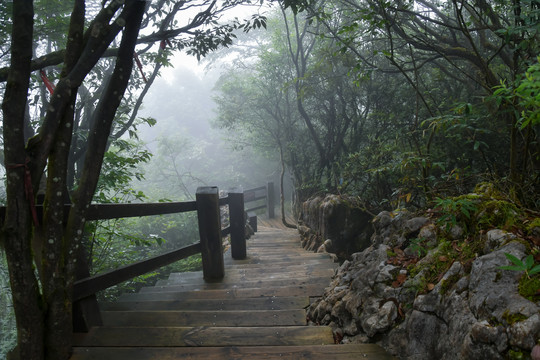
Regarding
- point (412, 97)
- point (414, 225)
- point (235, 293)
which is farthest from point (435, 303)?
point (412, 97)

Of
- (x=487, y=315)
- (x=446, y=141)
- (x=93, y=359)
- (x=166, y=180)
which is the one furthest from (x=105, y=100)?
(x=166, y=180)

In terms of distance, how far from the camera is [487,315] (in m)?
1.55

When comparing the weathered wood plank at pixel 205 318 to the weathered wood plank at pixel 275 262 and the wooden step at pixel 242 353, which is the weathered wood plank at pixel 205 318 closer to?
the wooden step at pixel 242 353

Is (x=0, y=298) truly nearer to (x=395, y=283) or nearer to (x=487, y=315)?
(x=395, y=283)

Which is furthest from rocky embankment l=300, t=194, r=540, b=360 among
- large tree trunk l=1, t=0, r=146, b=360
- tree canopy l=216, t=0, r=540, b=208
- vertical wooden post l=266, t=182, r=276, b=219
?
vertical wooden post l=266, t=182, r=276, b=219

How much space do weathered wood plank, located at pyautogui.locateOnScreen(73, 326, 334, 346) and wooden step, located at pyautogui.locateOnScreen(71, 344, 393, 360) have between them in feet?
0.29

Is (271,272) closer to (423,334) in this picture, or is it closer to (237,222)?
(237,222)

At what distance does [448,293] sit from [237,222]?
3517mm

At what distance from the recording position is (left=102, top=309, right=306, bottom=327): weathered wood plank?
2.67m

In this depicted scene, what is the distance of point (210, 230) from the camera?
3.81 metres

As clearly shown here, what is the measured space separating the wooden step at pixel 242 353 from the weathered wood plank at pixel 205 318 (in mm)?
453

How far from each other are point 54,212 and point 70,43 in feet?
3.65

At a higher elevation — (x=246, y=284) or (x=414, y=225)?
(x=414, y=225)

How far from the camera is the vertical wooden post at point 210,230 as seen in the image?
12.3ft
